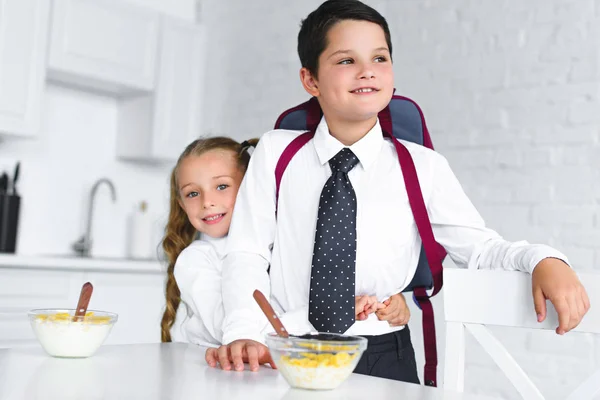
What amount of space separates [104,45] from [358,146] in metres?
2.32

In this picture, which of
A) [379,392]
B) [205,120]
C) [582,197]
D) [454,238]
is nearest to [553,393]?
[582,197]

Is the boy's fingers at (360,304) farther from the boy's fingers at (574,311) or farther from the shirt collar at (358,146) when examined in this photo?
the boy's fingers at (574,311)

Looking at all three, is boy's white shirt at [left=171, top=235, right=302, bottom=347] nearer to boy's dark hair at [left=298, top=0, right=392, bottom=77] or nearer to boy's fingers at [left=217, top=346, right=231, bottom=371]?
boy's fingers at [left=217, top=346, right=231, bottom=371]

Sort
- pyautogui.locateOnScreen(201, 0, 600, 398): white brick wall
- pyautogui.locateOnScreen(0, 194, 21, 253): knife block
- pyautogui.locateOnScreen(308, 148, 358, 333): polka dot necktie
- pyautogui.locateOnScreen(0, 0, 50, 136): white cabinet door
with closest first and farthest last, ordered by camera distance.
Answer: pyautogui.locateOnScreen(308, 148, 358, 333): polka dot necktie
pyautogui.locateOnScreen(201, 0, 600, 398): white brick wall
pyautogui.locateOnScreen(0, 0, 50, 136): white cabinet door
pyautogui.locateOnScreen(0, 194, 21, 253): knife block

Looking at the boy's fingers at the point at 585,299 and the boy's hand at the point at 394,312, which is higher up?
the boy's fingers at the point at 585,299

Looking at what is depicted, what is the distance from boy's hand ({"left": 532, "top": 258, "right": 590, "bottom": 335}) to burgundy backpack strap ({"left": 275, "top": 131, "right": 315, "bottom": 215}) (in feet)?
1.69

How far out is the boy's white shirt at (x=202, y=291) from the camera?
4.38 ft

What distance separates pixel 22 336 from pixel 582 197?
88.5 inches

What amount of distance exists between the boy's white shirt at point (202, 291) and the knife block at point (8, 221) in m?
1.96

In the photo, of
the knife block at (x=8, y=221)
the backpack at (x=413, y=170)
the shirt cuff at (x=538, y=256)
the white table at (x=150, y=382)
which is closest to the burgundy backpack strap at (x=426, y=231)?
the backpack at (x=413, y=170)

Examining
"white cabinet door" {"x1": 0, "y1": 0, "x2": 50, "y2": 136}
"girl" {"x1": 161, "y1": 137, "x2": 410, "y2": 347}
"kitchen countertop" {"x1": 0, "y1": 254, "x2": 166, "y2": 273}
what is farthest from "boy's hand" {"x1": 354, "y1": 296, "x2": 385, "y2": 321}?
"white cabinet door" {"x1": 0, "y1": 0, "x2": 50, "y2": 136}

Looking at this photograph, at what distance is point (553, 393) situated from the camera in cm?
265

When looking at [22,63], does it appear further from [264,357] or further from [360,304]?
[264,357]

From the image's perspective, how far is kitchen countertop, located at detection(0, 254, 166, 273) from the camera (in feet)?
8.93
